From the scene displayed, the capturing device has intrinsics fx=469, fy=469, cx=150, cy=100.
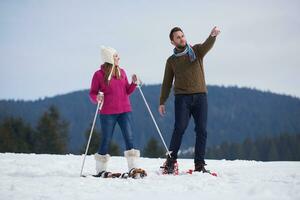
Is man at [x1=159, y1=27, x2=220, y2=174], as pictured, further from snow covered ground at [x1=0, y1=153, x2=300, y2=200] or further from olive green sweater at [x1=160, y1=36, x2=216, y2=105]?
snow covered ground at [x1=0, y1=153, x2=300, y2=200]

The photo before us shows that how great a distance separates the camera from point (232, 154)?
369 ft

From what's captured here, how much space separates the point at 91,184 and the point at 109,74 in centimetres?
227

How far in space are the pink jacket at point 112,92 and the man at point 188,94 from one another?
0.78 metres

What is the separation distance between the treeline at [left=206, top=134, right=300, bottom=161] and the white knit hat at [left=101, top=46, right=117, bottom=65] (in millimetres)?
99724

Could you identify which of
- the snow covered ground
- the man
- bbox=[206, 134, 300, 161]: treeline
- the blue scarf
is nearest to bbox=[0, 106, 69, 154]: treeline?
the man

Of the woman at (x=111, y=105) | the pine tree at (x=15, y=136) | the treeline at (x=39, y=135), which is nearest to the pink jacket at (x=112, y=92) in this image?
the woman at (x=111, y=105)

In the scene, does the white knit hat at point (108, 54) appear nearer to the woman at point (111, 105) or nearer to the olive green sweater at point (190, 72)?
the woman at point (111, 105)

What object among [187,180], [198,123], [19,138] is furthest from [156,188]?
[19,138]

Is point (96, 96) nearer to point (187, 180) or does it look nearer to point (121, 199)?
point (187, 180)

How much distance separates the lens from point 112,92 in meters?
7.42

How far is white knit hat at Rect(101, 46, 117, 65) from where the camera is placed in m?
7.58

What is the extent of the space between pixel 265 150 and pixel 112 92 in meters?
107

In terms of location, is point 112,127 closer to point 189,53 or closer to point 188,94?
point 188,94

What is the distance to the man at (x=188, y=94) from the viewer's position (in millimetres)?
7309
